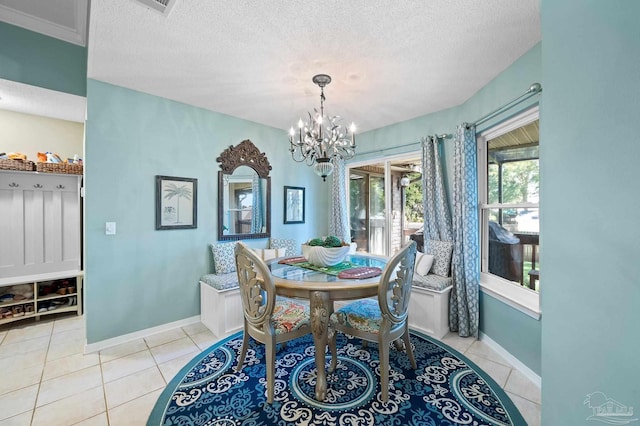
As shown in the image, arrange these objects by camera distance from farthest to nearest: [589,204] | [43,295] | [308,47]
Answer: [43,295] < [308,47] < [589,204]

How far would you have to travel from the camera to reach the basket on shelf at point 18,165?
113 inches

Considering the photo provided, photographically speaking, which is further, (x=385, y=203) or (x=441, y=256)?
(x=385, y=203)

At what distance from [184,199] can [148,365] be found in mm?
1679

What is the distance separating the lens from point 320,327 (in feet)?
5.99

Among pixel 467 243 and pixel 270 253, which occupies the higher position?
pixel 467 243

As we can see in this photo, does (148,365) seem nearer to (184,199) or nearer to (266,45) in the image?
(184,199)

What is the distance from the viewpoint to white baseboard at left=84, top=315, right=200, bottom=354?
249 cm

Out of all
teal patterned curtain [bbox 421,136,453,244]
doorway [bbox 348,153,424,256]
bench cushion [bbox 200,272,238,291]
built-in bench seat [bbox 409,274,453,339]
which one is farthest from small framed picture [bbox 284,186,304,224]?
built-in bench seat [bbox 409,274,453,339]

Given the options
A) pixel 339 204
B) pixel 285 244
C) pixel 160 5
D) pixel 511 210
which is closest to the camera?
pixel 160 5

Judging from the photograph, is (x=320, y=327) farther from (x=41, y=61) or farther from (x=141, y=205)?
(x=41, y=61)

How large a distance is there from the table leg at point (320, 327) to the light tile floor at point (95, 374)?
3.70 feet

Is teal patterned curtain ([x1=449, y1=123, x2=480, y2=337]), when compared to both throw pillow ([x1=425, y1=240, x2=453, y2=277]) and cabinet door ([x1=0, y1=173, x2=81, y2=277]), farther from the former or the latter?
cabinet door ([x1=0, y1=173, x2=81, y2=277])

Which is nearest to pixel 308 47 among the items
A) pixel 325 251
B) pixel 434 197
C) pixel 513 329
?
pixel 325 251

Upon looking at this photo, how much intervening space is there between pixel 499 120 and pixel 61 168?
15.9ft
